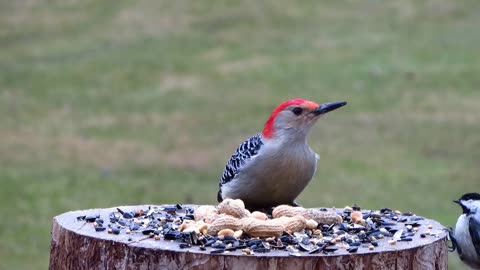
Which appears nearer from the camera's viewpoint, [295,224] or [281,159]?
[295,224]

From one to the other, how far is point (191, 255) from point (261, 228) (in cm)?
59

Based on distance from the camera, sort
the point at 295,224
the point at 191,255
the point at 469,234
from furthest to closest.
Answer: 1. the point at 469,234
2. the point at 295,224
3. the point at 191,255

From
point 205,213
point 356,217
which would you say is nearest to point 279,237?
point 205,213

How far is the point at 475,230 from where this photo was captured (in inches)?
239

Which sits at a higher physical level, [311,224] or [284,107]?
[284,107]

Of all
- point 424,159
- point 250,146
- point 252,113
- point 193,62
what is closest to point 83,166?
point 252,113

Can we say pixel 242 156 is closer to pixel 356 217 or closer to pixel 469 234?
pixel 356 217

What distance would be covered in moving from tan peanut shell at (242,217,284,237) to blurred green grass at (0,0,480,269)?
6.73 metres

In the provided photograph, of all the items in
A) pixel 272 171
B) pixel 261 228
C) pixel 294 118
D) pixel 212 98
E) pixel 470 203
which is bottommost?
pixel 261 228

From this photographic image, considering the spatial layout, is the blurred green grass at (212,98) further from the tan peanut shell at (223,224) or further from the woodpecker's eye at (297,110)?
the tan peanut shell at (223,224)

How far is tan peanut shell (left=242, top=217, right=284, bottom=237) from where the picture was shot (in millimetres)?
4996

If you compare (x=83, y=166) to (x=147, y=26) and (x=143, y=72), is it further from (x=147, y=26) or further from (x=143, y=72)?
(x=147, y=26)

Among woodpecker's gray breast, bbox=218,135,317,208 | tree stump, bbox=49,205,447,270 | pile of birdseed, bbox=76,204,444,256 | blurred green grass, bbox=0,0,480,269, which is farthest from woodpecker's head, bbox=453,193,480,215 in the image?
blurred green grass, bbox=0,0,480,269

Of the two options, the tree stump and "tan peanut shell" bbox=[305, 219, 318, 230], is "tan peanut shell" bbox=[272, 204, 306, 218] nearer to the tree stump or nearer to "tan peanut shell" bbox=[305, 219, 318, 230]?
"tan peanut shell" bbox=[305, 219, 318, 230]
